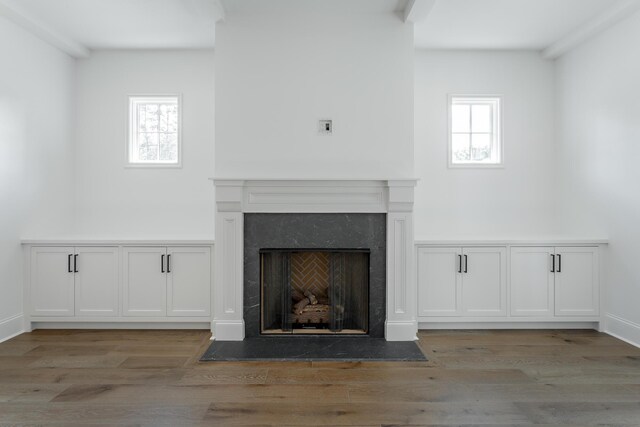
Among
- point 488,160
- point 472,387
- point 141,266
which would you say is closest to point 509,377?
point 472,387

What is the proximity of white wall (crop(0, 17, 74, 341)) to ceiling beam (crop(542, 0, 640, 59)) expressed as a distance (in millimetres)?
5176

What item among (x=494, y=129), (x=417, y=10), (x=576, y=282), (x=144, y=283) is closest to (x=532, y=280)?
(x=576, y=282)

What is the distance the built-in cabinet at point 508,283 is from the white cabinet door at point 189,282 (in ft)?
6.62

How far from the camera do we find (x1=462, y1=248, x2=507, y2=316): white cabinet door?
4.04 metres

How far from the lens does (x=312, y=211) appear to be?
3760mm

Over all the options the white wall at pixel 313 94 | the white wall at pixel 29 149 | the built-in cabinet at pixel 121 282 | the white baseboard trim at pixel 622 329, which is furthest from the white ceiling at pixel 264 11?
the white baseboard trim at pixel 622 329

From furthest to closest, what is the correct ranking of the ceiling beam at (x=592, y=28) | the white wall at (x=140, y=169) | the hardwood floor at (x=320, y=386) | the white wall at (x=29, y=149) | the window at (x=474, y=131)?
A: the window at (x=474, y=131)
the white wall at (x=140, y=169)
the white wall at (x=29, y=149)
the ceiling beam at (x=592, y=28)
the hardwood floor at (x=320, y=386)

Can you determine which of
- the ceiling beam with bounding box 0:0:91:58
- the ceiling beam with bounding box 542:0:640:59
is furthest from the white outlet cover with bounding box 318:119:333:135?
the ceiling beam with bounding box 0:0:91:58

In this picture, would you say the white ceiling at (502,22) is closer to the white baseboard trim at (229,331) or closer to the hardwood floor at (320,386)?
the hardwood floor at (320,386)

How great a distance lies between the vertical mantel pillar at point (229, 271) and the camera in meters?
3.73

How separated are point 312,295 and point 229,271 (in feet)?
2.61

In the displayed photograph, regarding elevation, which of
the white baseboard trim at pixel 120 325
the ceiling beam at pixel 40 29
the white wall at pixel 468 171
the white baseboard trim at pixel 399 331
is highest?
the ceiling beam at pixel 40 29

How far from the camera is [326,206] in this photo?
3.75 meters

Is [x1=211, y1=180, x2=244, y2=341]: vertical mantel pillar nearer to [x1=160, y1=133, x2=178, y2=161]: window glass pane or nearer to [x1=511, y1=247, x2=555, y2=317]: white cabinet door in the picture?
[x1=160, y1=133, x2=178, y2=161]: window glass pane
